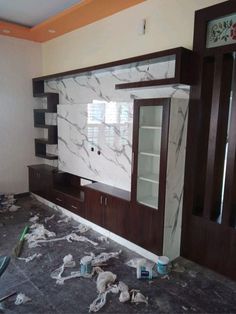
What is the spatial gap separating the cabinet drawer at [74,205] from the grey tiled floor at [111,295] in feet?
2.20

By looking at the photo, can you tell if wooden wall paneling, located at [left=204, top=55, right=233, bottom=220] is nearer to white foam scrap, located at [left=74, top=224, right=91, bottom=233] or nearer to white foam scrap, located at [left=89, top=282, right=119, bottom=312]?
white foam scrap, located at [left=89, top=282, right=119, bottom=312]

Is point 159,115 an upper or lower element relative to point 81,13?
lower

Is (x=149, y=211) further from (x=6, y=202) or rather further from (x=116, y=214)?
(x=6, y=202)

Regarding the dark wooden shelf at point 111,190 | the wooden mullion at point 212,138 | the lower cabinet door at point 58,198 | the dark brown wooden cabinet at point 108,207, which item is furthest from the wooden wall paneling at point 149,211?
the lower cabinet door at point 58,198

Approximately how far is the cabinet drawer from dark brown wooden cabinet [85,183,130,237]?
0.51 ft

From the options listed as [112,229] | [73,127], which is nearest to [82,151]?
[73,127]

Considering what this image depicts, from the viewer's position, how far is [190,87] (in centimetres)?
261

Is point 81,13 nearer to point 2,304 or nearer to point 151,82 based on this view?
point 151,82

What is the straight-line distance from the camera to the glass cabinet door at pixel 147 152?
111 inches

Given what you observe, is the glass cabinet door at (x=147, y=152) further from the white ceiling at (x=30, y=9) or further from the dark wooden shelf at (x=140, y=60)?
the white ceiling at (x=30, y=9)

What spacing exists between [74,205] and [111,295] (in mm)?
1752

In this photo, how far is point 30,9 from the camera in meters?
3.59

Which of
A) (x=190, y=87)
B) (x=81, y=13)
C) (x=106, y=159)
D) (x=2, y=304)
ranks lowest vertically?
(x=2, y=304)

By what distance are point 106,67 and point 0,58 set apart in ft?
7.76
